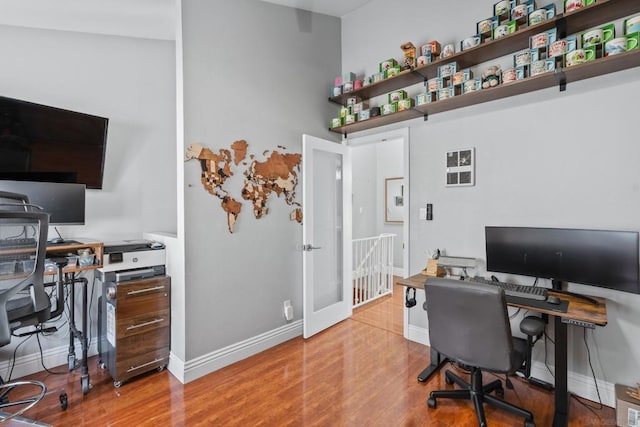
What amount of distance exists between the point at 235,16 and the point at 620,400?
13.0 ft

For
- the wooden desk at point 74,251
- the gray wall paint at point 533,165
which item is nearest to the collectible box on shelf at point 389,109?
the gray wall paint at point 533,165

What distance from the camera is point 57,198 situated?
7.43ft

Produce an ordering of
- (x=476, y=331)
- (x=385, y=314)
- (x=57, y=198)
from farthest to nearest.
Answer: (x=385, y=314)
(x=57, y=198)
(x=476, y=331)

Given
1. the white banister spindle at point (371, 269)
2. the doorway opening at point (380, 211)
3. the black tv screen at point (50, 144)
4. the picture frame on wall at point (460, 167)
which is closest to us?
the black tv screen at point (50, 144)

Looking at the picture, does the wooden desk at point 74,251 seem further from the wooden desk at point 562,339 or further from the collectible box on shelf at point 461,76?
the collectible box on shelf at point 461,76

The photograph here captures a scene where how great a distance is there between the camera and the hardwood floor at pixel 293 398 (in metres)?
1.94

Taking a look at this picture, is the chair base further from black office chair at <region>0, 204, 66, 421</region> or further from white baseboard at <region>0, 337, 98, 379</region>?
white baseboard at <region>0, 337, 98, 379</region>

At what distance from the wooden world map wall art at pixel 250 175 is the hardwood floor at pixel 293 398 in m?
1.27

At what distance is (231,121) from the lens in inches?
104

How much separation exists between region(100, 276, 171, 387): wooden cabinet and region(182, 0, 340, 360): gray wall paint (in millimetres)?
265

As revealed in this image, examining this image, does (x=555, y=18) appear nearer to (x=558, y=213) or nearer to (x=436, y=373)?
(x=558, y=213)

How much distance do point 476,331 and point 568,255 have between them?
3.14ft

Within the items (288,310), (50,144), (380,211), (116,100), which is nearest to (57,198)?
(50,144)

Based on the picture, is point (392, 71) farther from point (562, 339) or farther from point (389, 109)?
point (562, 339)
